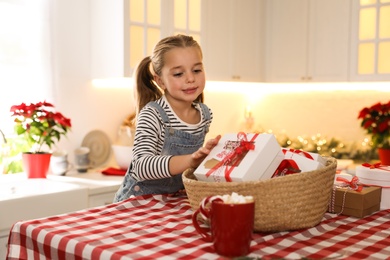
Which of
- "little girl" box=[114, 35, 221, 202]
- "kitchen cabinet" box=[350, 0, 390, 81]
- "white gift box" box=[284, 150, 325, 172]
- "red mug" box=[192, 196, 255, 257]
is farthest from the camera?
"kitchen cabinet" box=[350, 0, 390, 81]

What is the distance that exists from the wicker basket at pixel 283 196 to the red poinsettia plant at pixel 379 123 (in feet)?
7.01

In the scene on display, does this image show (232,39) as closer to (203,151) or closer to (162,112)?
(162,112)

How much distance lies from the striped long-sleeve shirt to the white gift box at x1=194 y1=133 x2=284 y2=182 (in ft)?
0.79

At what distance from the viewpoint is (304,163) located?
1125 millimetres

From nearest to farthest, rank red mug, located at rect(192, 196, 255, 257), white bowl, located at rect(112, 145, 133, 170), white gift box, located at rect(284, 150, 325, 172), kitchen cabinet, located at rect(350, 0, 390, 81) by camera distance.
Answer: red mug, located at rect(192, 196, 255, 257), white gift box, located at rect(284, 150, 325, 172), white bowl, located at rect(112, 145, 133, 170), kitchen cabinet, located at rect(350, 0, 390, 81)

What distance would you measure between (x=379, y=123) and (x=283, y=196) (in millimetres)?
2262

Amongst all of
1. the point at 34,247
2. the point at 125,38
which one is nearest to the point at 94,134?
the point at 125,38

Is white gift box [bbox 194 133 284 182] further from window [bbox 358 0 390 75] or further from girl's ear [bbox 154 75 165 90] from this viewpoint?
window [bbox 358 0 390 75]

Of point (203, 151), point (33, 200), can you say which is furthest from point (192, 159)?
point (33, 200)

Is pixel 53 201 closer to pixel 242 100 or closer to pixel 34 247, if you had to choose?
pixel 34 247

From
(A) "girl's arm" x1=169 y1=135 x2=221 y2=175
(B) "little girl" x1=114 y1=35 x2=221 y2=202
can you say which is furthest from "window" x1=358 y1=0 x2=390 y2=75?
(A) "girl's arm" x1=169 y1=135 x2=221 y2=175

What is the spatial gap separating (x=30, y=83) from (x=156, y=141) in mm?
1540

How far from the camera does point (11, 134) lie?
8.82 feet

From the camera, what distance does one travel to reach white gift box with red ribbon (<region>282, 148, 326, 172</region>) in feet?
3.66
